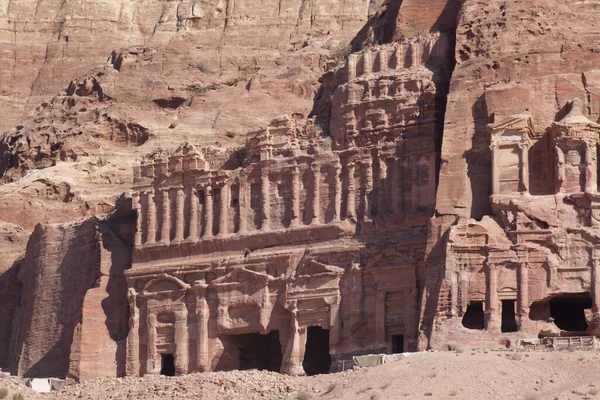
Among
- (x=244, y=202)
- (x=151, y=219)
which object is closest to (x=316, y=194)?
(x=244, y=202)

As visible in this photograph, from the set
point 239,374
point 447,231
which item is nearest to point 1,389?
point 239,374

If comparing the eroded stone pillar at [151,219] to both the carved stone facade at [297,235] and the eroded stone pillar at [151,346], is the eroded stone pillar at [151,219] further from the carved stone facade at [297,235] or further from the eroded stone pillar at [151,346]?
the eroded stone pillar at [151,346]

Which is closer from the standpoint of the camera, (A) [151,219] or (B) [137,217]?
(A) [151,219]

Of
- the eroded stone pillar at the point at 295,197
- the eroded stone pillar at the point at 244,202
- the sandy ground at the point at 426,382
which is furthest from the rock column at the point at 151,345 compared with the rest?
the sandy ground at the point at 426,382

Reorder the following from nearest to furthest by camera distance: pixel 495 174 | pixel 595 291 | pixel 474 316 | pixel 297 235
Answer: pixel 595 291, pixel 474 316, pixel 495 174, pixel 297 235

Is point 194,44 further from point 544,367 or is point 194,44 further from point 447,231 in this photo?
point 544,367

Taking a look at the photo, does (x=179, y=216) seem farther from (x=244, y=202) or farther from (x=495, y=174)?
(x=495, y=174)

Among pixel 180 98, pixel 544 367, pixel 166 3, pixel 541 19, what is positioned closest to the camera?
pixel 544 367
